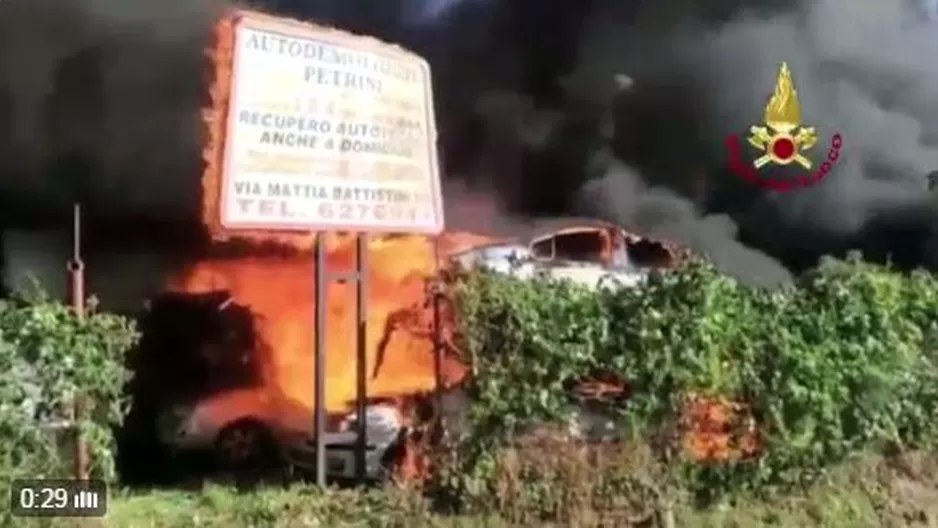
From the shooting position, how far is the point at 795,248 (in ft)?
29.0

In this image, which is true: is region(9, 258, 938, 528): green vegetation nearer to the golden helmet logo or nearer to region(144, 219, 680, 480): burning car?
region(144, 219, 680, 480): burning car

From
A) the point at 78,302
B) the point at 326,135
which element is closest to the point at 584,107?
the point at 326,135

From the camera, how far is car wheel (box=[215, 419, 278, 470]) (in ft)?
24.6

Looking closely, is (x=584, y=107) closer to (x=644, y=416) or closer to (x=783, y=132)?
(x=783, y=132)

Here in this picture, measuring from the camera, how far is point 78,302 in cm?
704

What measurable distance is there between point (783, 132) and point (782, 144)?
0.07m

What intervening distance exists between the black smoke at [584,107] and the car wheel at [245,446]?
1.04 m

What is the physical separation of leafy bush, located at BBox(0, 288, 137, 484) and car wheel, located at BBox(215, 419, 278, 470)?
85 cm

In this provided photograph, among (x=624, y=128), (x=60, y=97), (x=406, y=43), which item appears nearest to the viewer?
(x=60, y=97)

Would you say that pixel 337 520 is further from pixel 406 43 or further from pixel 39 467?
pixel 406 43

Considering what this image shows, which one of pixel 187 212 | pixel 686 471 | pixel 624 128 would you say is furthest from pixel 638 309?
pixel 187 212

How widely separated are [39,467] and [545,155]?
3125 mm
